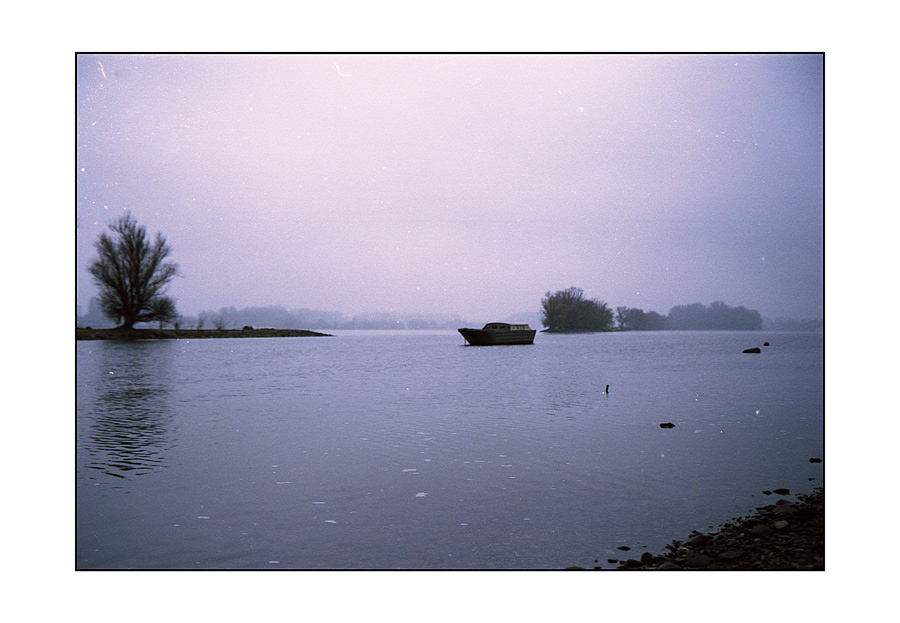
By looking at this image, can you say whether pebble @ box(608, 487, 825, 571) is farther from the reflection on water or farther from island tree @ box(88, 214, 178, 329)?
island tree @ box(88, 214, 178, 329)

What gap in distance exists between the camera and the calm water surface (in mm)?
5455

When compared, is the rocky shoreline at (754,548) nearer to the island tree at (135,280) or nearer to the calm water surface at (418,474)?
the calm water surface at (418,474)

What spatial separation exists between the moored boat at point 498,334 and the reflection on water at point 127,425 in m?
33.9

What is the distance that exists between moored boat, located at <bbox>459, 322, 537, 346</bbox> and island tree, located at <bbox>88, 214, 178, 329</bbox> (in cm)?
2760

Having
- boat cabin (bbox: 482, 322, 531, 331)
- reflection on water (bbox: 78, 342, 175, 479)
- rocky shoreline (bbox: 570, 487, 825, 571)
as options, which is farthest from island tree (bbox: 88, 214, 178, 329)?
boat cabin (bbox: 482, 322, 531, 331)

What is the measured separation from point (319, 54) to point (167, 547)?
545cm

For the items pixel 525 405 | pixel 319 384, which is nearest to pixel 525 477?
pixel 525 405

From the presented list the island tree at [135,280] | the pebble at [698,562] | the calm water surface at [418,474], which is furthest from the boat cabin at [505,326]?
the pebble at [698,562]

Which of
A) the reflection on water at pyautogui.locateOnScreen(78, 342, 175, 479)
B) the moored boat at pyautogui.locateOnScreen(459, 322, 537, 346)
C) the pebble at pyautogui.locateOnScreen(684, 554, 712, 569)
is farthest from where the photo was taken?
the moored boat at pyautogui.locateOnScreen(459, 322, 537, 346)

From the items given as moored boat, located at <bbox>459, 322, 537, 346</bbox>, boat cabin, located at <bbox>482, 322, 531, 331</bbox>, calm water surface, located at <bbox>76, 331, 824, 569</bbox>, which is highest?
boat cabin, located at <bbox>482, 322, 531, 331</bbox>

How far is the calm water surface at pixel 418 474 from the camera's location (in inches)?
215

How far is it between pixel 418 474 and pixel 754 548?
13.5 ft

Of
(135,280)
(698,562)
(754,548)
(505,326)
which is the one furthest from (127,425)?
(505,326)

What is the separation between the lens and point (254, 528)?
581 cm
